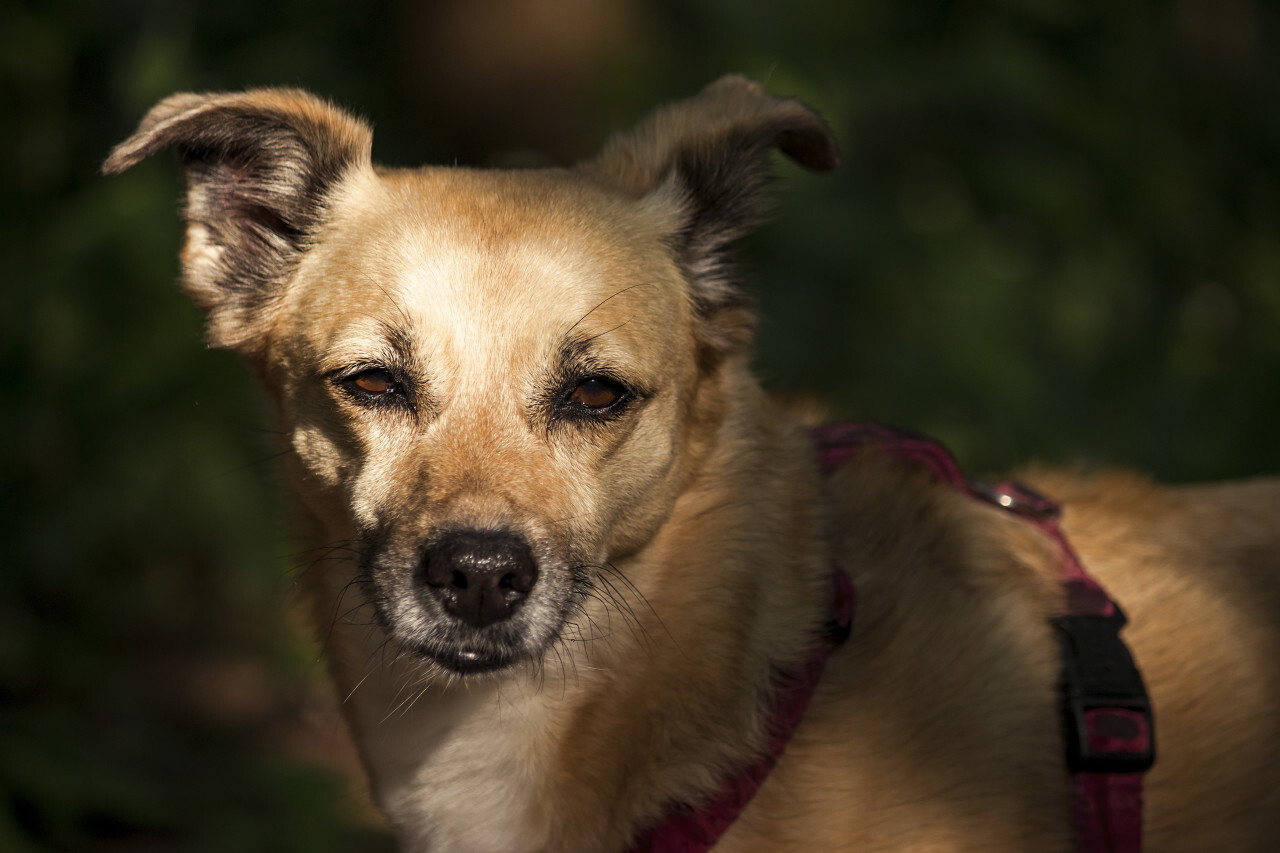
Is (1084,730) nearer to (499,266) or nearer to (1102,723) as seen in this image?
(1102,723)

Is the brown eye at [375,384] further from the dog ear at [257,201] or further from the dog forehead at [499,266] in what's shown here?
the dog ear at [257,201]

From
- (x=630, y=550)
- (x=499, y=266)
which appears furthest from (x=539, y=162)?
(x=630, y=550)

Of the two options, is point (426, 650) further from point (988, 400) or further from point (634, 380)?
point (988, 400)

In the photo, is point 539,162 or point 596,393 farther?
point 539,162

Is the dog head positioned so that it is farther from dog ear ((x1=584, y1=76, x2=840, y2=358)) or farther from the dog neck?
the dog neck

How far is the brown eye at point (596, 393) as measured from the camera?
2.35 meters

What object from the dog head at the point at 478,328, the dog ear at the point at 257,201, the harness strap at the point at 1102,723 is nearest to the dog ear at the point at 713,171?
the dog head at the point at 478,328

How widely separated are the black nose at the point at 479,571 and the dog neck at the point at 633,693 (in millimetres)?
244

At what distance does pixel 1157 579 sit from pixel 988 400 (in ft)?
7.61

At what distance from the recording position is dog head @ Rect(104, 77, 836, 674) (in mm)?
2178

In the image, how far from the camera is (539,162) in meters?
4.45

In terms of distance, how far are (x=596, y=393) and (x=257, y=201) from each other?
3.19 feet

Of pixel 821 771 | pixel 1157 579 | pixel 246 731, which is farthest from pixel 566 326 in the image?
pixel 246 731

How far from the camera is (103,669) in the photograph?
14.4 ft
